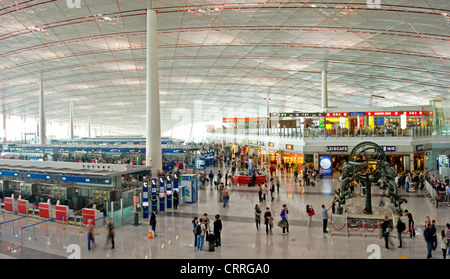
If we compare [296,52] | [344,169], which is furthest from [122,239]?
[296,52]

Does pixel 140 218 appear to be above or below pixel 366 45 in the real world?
below

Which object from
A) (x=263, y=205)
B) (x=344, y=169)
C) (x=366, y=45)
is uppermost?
(x=366, y=45)

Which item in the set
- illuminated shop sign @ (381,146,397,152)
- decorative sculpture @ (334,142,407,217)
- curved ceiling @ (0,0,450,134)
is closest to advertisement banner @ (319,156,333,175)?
illuminated shop sign @ (381,146,397,152)

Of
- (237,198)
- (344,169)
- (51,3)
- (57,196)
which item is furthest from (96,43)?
(344,169)

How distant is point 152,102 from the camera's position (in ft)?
73.3

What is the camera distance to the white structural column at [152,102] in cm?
2231

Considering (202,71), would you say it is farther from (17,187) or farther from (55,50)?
(17,187)

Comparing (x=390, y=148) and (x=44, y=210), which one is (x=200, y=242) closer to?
(x=44, y=210)

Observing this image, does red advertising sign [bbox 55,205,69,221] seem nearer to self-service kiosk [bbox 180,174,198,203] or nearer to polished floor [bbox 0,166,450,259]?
polished floor [bbox 0,166,450,259]

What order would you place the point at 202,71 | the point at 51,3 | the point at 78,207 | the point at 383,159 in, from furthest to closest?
the point at 202,71
the point at 51,3
the point at 78,207
the point at 383,159

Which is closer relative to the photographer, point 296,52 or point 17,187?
point 17,187

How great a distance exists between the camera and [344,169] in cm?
1516

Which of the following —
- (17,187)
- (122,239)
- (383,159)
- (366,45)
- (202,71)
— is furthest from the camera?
(202,71)

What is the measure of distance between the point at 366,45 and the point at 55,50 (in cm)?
3212
